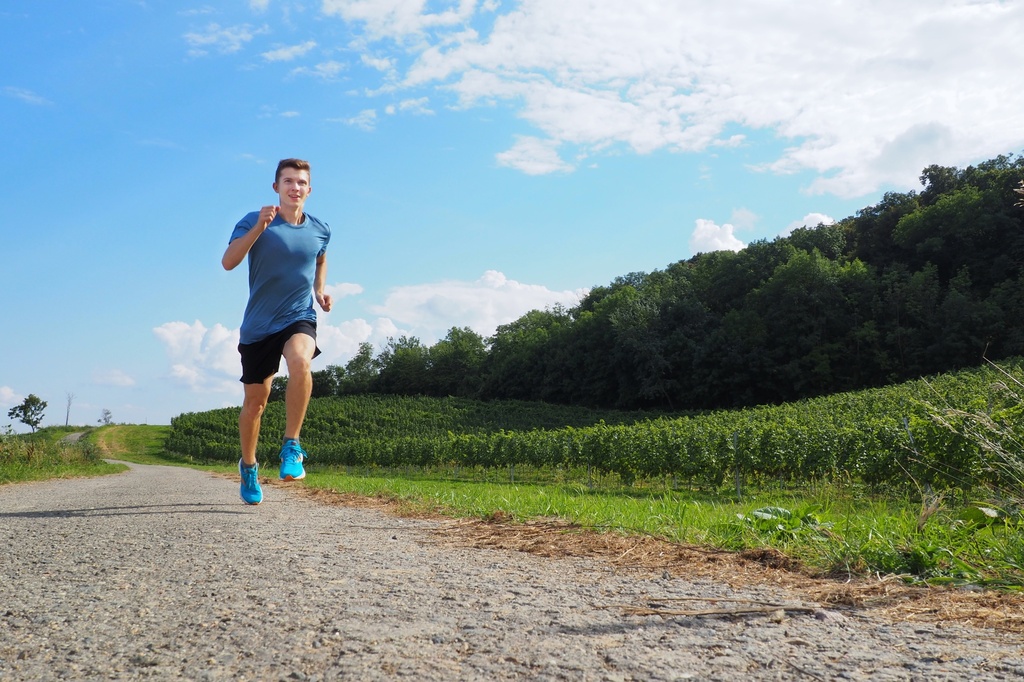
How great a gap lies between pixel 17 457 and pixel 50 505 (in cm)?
1074

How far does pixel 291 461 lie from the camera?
481 centimetres

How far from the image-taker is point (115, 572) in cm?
249

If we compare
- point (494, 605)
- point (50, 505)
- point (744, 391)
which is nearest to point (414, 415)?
point (744, 391)

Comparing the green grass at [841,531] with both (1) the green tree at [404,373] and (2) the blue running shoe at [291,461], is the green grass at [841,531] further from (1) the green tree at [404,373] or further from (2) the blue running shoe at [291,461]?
(1) the green tree at [404,373]

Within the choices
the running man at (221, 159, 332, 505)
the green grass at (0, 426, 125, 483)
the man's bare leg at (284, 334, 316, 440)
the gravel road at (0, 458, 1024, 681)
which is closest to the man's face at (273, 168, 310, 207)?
the running man at (221, 159, 332, 505)

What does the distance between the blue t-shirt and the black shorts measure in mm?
39

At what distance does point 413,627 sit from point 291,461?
3.28 metres

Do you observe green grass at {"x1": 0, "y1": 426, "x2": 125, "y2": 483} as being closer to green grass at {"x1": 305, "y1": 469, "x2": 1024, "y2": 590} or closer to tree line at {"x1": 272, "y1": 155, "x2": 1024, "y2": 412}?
green grass at {"x1": 305, "y1": 469, "x2": 1024, "y2": 590}

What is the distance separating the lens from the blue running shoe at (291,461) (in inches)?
186

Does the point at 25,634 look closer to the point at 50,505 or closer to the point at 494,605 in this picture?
the point at 494,605

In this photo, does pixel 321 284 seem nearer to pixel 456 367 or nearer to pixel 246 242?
pixel 246 242

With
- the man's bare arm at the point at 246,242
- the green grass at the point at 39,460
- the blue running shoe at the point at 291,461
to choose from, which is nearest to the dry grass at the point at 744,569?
the blue running shoe at the point at 291,461

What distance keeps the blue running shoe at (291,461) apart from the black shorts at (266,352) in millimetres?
551

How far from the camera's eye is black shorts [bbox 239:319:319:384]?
4980mm
